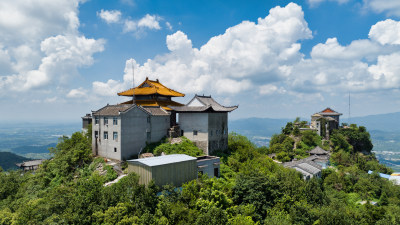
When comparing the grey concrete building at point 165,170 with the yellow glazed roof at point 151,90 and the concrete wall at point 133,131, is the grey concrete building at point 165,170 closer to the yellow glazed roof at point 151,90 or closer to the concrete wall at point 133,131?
the concrete wall at point 133,131

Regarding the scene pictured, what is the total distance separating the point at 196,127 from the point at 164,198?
15365 mm

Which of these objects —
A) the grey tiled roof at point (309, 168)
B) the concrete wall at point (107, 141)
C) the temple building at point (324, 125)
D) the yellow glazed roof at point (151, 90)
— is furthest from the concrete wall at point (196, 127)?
the temple building at point (324, 125)

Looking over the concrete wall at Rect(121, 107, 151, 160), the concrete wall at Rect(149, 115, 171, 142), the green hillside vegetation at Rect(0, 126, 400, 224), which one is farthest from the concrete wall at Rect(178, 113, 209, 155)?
the concrete wall at Rect(121, 107, 151, 160)

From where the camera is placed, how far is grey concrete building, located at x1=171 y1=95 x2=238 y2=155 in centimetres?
3375

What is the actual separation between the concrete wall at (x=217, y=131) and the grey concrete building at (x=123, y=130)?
725 centimetres

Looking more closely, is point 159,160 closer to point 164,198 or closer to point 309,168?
point 164,198

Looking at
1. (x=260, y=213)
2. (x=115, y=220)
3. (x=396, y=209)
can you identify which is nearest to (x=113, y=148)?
(x=115, y=220)

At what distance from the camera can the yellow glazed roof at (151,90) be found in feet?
127

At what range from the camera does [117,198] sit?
19.6 m

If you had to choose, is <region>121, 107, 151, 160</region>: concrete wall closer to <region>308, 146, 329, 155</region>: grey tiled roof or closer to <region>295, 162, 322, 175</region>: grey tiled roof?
<region>295, 162, 322, 175</region>: grey tiled roof

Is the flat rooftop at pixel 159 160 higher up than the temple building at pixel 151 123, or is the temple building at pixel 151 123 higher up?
the temple building at pixel 151 123

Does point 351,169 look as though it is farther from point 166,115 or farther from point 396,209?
point 166,115

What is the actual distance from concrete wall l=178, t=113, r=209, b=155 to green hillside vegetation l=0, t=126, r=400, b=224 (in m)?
3.42

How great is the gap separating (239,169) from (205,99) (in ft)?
37.0
